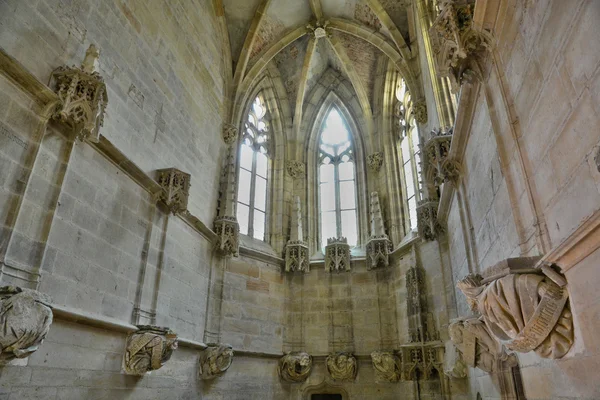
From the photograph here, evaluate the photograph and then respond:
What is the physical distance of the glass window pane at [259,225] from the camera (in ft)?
37.4

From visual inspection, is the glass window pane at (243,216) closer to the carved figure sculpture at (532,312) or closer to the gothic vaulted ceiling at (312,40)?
the gothic vaulted ceiling at (312,40)

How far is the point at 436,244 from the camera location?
873 centimetres

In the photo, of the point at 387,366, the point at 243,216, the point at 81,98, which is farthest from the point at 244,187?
the point at 81,98

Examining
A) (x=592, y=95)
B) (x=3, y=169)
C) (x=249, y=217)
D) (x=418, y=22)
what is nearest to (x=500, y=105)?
(x=592, y=95)

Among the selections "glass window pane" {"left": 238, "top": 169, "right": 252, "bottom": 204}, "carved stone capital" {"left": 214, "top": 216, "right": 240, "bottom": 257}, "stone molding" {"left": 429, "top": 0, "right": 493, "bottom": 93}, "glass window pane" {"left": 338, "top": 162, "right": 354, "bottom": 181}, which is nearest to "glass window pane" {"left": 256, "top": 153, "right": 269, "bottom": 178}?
"glass window pane" {"left": 238, "top": 169, "right": 252, "bottom": 204}

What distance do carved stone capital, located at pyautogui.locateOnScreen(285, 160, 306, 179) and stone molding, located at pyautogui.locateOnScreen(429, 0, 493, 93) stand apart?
8023mm

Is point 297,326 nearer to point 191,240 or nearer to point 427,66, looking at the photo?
point 191,240

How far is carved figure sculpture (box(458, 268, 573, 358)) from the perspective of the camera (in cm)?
277

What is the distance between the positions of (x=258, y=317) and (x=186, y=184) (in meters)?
3.68

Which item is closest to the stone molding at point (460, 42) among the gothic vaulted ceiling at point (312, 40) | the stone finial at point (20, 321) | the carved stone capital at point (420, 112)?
the stone finial at point (20, 321)

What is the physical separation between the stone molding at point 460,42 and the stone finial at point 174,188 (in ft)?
15.7

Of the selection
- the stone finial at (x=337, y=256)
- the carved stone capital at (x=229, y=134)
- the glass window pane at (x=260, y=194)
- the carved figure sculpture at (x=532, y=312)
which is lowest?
the carved figure sculpture at (x=532, y=312)

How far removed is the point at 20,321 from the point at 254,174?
8184 millimetres

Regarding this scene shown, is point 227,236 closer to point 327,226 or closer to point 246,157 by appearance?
point 246,157
